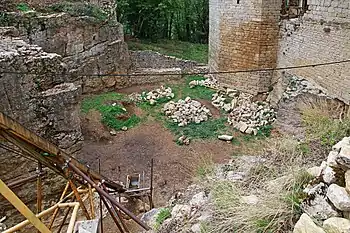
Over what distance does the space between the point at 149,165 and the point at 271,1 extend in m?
6.16

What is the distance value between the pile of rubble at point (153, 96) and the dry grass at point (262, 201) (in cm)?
799

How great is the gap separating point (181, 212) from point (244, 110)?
7267 mm

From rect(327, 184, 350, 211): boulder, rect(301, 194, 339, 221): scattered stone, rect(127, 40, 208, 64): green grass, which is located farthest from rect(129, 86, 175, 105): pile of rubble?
rect(327, 184, 350, 211): boulder

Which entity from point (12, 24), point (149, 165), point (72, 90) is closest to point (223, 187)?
point (72, 90)

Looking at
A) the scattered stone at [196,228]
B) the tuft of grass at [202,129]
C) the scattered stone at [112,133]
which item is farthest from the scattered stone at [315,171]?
the scattered stone at [112,133]

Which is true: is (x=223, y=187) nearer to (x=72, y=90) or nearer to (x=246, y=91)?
(x=72, y=90)

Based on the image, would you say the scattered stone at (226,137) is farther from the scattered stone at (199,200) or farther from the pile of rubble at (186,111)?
the scattered stone at (199,200)

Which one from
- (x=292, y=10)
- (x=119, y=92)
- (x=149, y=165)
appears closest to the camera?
(x=149, y=165)

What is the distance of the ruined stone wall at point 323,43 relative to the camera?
7.93 metres

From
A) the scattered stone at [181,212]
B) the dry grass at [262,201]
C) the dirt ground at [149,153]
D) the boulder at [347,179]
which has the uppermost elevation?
the boulder at [347,179]

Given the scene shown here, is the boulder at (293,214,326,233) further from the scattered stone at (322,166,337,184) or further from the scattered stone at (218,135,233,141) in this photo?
the scattered stone at (218,135,233,141)

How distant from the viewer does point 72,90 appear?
6.73m

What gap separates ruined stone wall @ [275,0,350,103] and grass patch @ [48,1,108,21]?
652cm

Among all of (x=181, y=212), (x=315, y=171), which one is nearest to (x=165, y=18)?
(x=181, y=212)
